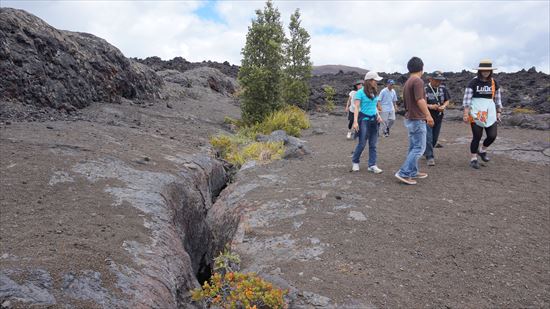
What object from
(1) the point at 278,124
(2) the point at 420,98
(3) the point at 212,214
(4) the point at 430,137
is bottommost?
(3) the point at 212,214

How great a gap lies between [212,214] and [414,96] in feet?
12.1

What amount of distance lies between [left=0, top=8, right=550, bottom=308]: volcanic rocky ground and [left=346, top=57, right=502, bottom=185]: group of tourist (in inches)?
15.5

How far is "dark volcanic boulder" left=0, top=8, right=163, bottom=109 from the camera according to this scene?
27.8ft

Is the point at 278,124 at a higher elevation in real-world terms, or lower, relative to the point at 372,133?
lower

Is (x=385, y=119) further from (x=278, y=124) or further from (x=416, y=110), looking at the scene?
(x=416, y=110)

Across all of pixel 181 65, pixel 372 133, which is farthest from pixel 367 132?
pixel 181 65

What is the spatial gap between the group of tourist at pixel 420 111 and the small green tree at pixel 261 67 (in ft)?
22.1

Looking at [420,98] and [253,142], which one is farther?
[253,142]

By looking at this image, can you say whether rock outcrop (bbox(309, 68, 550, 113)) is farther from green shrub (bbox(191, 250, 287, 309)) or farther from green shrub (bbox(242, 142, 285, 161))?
green shrub (bbox(191, 250, 287, 309))

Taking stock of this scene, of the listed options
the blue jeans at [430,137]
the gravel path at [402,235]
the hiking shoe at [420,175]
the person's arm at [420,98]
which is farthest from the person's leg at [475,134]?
the person's arm at [420,98]

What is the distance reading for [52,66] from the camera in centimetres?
952

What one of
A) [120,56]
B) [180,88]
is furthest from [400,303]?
[180,88]

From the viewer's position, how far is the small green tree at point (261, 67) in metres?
13.9

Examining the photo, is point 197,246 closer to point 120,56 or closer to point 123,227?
point 123,227
